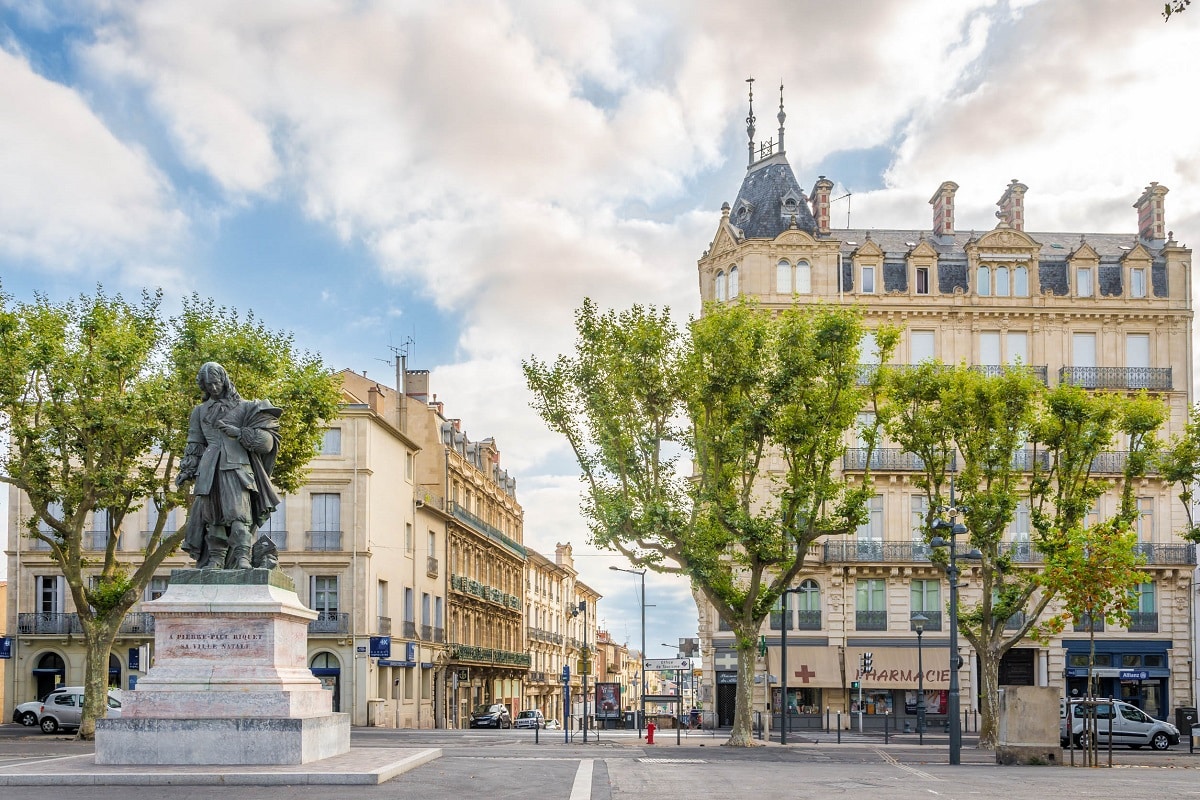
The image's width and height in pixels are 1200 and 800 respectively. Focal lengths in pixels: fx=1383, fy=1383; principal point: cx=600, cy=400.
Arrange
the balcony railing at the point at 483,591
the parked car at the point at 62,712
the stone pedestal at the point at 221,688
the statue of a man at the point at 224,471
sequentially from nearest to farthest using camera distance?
the stone pedestal at the point at 221,688 < the statue of a man at the point at 224,471 < the parked car at the point at 62,712 < the balcony railing at the point at 483,591

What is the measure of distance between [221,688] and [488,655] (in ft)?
184

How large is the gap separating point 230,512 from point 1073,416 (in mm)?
25472

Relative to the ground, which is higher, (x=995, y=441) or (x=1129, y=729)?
(x=995, y=441)

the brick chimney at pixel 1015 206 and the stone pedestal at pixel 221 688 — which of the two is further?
the brick chimney at pixel 1015 206

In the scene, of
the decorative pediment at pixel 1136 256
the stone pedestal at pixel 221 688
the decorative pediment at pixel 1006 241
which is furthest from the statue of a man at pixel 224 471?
the decorative pediment at pixel 1136 256

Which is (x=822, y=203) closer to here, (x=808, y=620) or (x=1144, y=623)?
(x=808, y=620)

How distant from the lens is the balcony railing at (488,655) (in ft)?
217

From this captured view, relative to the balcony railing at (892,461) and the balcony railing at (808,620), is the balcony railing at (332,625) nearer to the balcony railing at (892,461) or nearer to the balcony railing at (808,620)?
the balcony railing at (808,620)

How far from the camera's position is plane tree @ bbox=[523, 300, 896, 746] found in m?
35.9

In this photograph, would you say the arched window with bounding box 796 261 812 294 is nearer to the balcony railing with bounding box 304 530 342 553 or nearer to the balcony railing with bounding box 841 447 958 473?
the balcony railing with bounding box 841 447 958 473

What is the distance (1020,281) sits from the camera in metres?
54.9

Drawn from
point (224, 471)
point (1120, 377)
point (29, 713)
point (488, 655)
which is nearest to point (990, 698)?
point (1120, 377)

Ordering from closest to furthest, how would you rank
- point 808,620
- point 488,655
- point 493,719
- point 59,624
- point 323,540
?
point 59,624
point 323,540
point 808,620
point 493,719
point 488,655

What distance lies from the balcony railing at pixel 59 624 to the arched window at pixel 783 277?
89.3 feet
